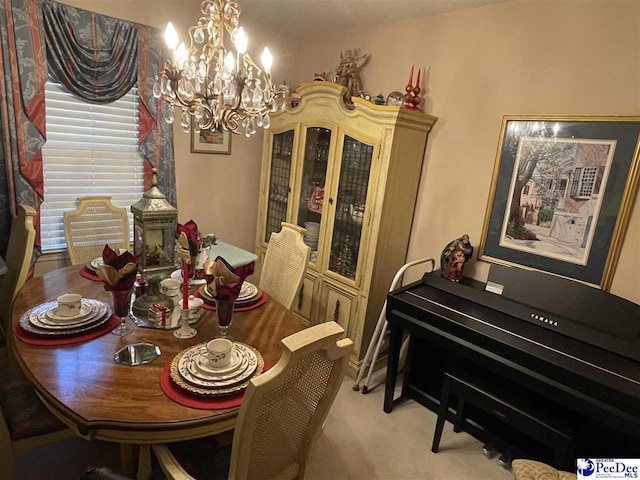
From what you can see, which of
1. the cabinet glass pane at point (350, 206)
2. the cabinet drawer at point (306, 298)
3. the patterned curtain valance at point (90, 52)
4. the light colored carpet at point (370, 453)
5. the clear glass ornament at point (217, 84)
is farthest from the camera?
the cabinet drawer at point (306, 298)

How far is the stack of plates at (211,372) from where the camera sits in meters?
1.21

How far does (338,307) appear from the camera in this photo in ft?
9.09

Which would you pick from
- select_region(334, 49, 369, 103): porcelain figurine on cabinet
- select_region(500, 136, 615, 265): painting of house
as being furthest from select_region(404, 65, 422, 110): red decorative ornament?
select_region(500, 136, 615, 265): painting of house

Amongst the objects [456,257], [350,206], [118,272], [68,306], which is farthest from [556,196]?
[68,306]

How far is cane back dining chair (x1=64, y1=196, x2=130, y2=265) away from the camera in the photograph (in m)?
2.54

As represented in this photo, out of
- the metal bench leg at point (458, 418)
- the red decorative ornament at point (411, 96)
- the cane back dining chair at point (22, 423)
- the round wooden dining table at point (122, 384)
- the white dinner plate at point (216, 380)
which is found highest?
the red decorative ornament at point (411, 96)

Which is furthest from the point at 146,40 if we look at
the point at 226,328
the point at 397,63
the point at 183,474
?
the point at 183,474

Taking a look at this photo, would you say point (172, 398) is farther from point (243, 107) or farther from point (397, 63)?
point (397, 63)

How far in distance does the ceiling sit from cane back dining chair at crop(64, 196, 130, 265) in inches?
67.8

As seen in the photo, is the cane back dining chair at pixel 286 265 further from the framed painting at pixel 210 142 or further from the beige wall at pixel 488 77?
the framed painting at pixel 210 142

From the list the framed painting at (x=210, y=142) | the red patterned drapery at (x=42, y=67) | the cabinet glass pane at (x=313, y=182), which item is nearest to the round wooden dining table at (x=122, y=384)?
the red patterned drapery at (x=42, y=67)

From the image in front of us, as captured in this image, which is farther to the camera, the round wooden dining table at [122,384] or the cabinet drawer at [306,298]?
the cabinet drawer at [306,298]

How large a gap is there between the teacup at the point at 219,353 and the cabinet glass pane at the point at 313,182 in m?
1.67

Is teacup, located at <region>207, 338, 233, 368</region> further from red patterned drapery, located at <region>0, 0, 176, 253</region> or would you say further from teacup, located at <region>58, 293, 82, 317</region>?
red patterned drapery, located at <region>0, 0, 176, 253</region>
